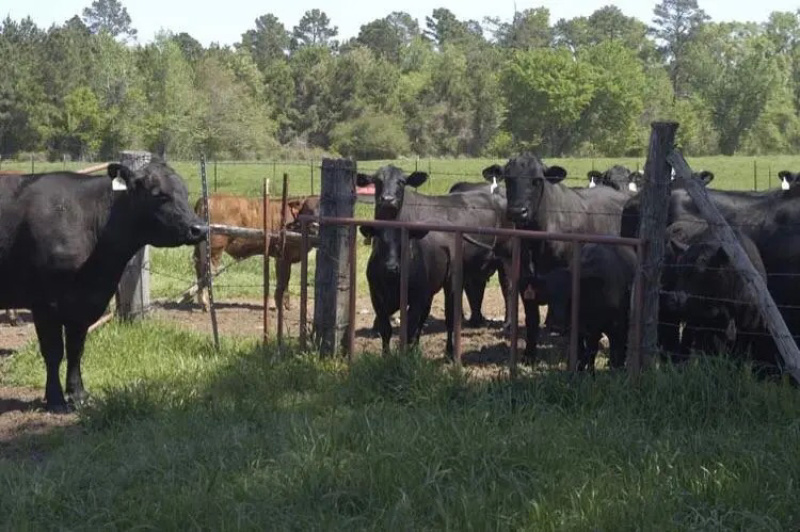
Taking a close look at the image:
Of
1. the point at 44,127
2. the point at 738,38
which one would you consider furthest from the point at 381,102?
the point at 738,38

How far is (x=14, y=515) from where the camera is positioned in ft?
18.1

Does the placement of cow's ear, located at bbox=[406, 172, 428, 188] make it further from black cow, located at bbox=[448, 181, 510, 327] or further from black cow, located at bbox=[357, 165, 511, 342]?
black cow, located at bbox=[448, 181, 510, 327]

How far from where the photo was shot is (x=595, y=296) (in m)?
8.83

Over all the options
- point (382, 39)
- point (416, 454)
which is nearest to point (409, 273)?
point (416, 454)

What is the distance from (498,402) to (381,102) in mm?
82817

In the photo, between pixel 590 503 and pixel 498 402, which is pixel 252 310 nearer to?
pixel 498 402

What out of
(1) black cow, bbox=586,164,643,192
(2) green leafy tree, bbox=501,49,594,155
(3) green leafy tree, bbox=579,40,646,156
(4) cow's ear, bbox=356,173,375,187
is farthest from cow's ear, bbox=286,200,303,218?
(3) green leafy tree, bbox=579,40,646,156

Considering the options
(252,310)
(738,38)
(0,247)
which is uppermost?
(738,38)

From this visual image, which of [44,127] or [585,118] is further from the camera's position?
[585,118]

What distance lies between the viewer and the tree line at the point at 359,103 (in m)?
76.6

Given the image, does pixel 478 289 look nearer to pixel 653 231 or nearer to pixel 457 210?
pixel 457 210

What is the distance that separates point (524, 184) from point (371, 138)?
7145 cm

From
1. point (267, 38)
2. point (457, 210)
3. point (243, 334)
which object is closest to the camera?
point (243, 334)

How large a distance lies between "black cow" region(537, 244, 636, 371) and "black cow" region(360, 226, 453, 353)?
1573mm
